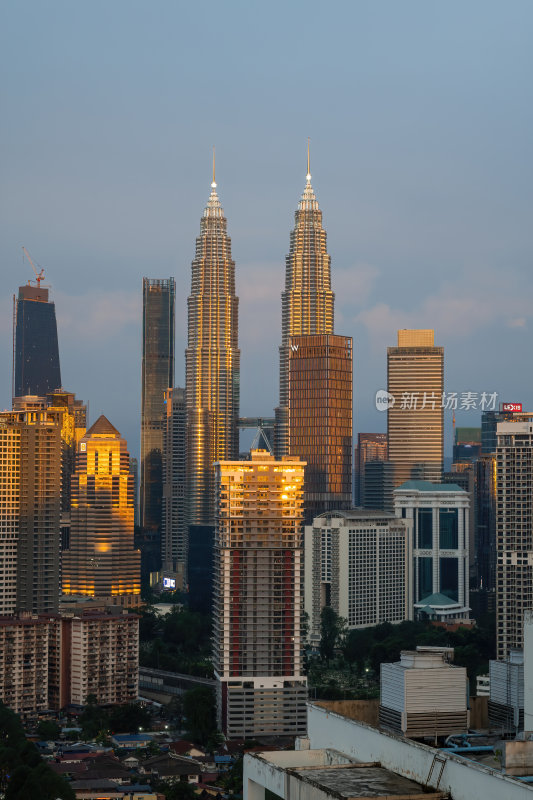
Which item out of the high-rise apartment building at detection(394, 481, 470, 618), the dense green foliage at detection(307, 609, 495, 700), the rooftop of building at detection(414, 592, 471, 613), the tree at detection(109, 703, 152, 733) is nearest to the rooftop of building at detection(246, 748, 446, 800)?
the tree at detection(109, 703, 152, 733)

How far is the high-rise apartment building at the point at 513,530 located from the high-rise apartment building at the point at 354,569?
3740 centimetres

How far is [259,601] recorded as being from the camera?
107 metres

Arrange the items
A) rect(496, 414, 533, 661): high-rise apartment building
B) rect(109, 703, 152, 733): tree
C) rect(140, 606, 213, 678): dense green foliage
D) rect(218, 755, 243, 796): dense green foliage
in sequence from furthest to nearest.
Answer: rect(140, 606, 213, 678): dense green foliage
rect(496, 414, 533, 661): high-rise apartment building
rect(109, 703, 152, 733): tree
rect(218, 755, 243, 796): dense green foliage

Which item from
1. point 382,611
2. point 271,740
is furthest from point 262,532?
point 382,611

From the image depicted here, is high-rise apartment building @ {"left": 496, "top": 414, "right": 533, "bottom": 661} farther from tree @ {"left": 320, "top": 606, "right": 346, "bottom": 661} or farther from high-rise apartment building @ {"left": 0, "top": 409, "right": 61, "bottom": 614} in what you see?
high-rise apartment building @ {"left": 0, "top": 409, "right": 61, "bottom": 614}

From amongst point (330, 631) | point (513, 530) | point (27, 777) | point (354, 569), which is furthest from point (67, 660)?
point (354, 569)

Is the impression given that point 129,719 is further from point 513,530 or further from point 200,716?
point 513,530

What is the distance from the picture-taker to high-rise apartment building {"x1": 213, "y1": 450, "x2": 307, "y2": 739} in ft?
334

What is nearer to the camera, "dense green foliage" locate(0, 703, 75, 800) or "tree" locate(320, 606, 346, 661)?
"dense green foliage" locate(0, 703, 75, 800)

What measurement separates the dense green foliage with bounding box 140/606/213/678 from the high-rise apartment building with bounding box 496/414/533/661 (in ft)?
93.8

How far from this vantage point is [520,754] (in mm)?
25156

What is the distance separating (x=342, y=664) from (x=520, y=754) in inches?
4622

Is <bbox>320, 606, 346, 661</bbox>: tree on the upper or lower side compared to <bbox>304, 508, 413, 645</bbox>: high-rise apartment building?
lower

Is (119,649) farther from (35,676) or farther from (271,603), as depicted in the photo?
(271,603)
